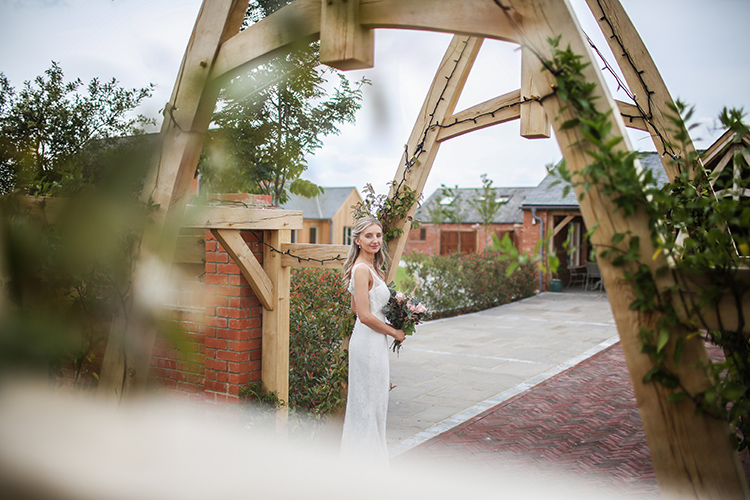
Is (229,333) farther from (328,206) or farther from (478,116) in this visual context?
(328,206)

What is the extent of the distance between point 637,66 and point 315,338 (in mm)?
3659

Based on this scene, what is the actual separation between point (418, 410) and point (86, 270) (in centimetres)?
590

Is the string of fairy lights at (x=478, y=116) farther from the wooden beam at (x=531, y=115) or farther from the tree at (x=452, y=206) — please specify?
the tree at (x=452, y=206)

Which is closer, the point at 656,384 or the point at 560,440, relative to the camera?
the point at 656,384

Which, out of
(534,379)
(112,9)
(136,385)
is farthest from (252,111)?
(534,379)

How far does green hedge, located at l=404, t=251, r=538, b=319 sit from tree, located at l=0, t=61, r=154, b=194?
43.2ft

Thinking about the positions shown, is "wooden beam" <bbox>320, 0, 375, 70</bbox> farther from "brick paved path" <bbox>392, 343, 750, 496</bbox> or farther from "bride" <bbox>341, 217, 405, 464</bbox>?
"brick paved path" <bbox>392, 343, 750, 496</bbox>

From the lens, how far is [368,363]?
163 inches

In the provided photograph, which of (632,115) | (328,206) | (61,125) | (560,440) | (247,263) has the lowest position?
(560,440)

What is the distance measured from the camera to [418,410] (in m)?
6.44

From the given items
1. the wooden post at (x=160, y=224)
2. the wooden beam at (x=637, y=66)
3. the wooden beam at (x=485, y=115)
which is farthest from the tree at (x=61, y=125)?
the wooden beam at (x=637, y=66)

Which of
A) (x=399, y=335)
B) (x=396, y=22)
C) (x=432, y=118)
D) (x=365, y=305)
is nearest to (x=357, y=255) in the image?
(x=365, y=305)

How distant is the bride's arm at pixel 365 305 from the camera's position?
4020 millimetres

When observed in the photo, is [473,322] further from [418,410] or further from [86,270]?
[86,270]
